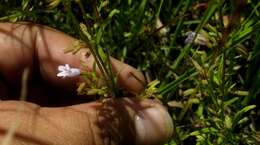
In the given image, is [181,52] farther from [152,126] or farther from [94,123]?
[94,123]

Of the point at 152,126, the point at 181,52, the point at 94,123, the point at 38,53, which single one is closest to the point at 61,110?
the point at 94,123

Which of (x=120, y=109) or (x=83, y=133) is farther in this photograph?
(x=120, y=109)

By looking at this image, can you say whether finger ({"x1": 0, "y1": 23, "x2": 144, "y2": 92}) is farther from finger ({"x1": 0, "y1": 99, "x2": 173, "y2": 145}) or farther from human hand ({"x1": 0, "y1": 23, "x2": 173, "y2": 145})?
finger ({"x1": 0, "y1": 99, "x2": 173, "y2": 145})

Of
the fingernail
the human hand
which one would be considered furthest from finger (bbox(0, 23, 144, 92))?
the fingernail

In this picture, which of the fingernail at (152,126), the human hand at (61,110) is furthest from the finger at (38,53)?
the fingernail at (152,126)

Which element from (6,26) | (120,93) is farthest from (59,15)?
(120,93)

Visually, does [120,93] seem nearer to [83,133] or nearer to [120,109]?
[120,109]

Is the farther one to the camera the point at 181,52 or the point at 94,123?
the point at 181,52
